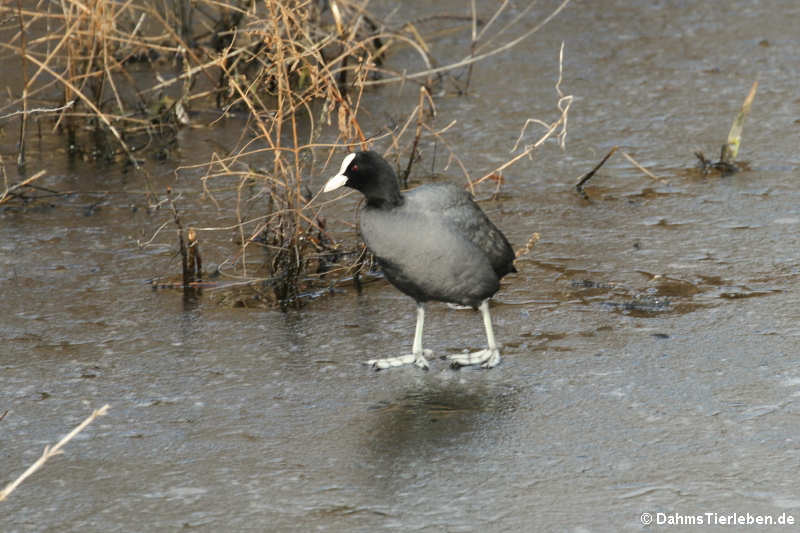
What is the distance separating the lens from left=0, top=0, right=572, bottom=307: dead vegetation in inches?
219

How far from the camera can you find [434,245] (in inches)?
177

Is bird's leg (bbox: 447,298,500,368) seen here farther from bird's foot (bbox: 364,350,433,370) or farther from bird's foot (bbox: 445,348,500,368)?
bird's foot (bbox: 364,350,433,370)

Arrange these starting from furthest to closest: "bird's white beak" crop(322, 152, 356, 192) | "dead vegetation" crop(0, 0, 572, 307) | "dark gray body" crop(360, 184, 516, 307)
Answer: "dead vegetation" crop(0, 0, 572, 307)
"bird's white beak" crop(322, 152, 356, 192)
"dark gray body" crop(360, 184, 516, 307)

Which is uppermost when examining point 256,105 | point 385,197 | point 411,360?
point 385,197

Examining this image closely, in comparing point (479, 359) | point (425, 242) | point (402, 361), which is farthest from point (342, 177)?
point (479, 359)

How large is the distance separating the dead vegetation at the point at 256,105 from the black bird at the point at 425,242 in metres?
0.64

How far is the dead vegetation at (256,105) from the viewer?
5.56m

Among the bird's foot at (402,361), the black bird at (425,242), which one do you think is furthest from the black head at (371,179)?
the bird's foot at (402,361)

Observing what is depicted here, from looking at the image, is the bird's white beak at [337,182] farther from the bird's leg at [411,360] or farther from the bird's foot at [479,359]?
the bird's foot at [479,359]

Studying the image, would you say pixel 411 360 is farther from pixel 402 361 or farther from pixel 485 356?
pixel 485 356

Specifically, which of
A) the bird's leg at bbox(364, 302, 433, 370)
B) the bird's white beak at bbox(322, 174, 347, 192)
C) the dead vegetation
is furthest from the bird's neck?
the dead vegetation

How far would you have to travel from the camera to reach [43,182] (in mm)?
7281

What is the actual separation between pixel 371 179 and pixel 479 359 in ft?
2.75

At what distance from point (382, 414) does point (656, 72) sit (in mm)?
5731
